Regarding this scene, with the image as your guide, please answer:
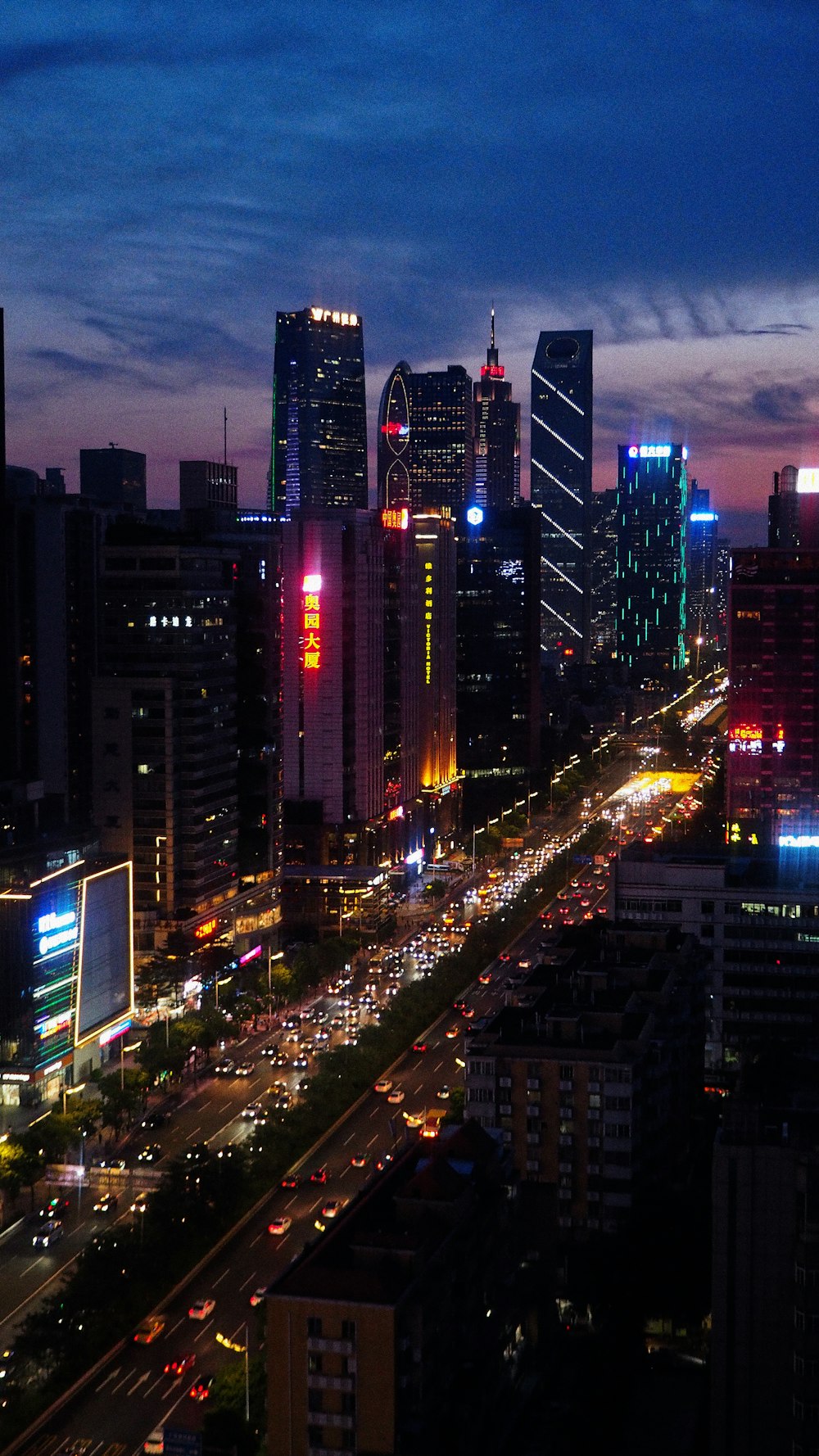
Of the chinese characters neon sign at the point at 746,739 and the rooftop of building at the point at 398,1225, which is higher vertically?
the chinese characters neon sign at the point at 746,739

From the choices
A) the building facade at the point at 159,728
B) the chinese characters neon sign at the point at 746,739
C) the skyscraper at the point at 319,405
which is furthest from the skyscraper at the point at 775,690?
the skyscraper at the point at 319,405

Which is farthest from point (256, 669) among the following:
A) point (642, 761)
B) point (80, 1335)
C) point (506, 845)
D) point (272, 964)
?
point (642, 761)

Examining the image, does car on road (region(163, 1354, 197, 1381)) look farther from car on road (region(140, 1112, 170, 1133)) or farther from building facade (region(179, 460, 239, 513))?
building facade (region(179, 460, 239, 513))

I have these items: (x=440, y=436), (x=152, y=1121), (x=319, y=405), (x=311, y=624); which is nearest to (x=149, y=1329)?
(x=152, y=1121)

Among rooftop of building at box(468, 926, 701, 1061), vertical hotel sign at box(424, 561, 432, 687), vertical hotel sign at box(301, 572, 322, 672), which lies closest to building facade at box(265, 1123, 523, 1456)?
rooftop of building at box(468, 926, 701, 1061)

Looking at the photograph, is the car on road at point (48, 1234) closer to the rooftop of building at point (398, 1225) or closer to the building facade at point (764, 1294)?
the rooftop of building at point (398, 1225)

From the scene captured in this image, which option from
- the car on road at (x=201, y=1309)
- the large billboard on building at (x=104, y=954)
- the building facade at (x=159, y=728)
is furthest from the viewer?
the building facade at (x=159, y=728)
